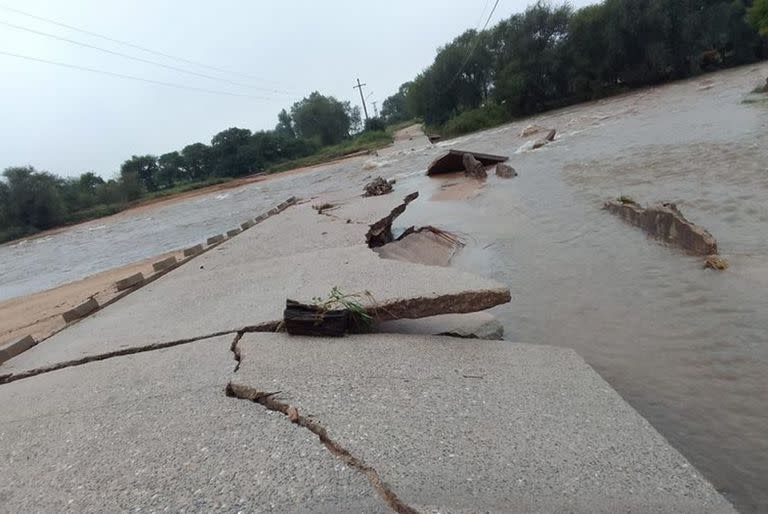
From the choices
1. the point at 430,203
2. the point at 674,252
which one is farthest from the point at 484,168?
the point at 674,252

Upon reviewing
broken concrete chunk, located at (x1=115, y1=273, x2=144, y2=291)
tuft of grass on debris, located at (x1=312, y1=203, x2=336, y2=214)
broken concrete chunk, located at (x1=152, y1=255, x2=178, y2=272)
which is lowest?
tuft of grass on debris, located at (x1=312, y1=203, x2=336, y2=214)

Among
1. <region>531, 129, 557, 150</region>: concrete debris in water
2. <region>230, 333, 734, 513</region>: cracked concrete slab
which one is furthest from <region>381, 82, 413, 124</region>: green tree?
<region>230, 333, 734, 513</region>: cracked concrete slab

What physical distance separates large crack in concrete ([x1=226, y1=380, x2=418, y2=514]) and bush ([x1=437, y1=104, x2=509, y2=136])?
38089 mm

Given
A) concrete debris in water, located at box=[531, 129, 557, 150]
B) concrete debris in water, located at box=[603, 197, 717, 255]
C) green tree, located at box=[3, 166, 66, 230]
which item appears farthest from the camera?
green tree, located at box=[3, 166, 66, 230]

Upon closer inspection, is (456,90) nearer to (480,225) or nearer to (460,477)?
(480,225)

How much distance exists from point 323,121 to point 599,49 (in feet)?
140

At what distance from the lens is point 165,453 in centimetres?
221

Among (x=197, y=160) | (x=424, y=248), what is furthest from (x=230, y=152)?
(x=424, y=248)

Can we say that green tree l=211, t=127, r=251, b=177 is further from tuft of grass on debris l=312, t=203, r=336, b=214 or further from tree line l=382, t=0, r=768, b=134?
tuft of grass on debris l=312, t=203, r=336, b=214

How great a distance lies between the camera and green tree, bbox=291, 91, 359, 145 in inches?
2820

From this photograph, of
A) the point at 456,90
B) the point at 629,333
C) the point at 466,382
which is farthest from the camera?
the point at 456,90

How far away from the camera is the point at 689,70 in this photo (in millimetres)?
35281

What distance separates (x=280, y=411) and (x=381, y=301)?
1283 mm

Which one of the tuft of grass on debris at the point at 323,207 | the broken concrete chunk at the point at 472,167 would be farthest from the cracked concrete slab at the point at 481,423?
the broken concrete chunk at the point at 472,167
